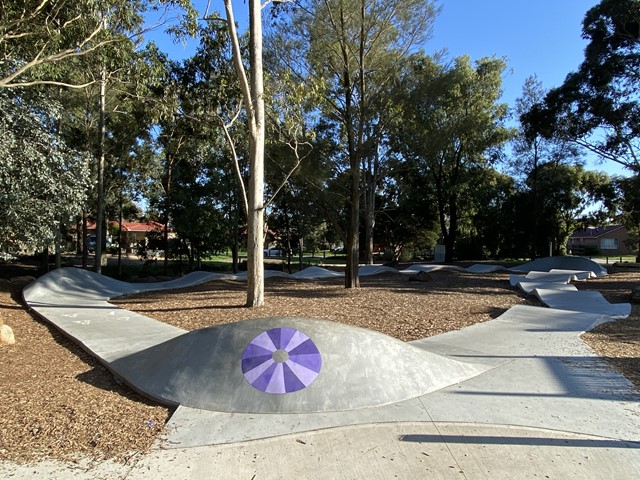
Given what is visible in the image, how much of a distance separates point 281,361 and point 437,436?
1.78 meters

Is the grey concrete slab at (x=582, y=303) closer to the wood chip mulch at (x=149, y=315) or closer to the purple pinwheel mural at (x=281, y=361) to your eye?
the wood chip mulch at (x=149, y=315)

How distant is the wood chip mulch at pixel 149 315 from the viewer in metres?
3.82

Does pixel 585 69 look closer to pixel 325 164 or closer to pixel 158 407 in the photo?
pixel 325 164

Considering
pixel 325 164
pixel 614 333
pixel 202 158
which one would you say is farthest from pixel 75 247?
pixel 614 333

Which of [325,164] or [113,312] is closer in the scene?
[113,312]

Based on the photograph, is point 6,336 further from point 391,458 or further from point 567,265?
point 567,265

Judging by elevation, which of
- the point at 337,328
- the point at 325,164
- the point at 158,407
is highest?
the point at 325,164

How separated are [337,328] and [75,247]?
44.9 m

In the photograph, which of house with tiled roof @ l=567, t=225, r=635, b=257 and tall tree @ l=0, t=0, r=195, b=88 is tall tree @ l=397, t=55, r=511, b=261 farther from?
house with tiled roof @ l=567, t=225, r=635, b=257

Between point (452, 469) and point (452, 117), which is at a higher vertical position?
point (452, 117)

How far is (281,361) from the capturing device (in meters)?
4.85

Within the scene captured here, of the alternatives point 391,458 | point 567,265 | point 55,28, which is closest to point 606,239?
point 567,265

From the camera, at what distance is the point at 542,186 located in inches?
1204

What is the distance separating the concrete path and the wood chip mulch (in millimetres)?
336
